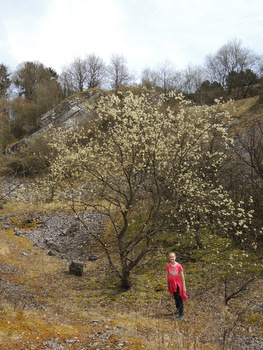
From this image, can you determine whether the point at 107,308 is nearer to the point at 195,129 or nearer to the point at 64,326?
the point at 64,326

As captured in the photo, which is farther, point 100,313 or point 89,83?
point 89,83

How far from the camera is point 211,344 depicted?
5.39 m

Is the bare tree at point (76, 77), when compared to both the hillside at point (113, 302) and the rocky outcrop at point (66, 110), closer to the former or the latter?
the rocky outcrop at point (66, 110)

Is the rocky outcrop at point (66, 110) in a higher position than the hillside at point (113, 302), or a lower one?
higher

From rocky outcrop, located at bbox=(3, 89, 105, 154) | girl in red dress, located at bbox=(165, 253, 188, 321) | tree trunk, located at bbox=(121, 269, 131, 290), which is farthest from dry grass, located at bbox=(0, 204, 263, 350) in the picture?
rocky outcrop, located at bbox=(3, 89, 105, 154)

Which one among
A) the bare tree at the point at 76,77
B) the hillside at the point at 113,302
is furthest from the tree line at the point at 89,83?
the hillside at the point at 113,302

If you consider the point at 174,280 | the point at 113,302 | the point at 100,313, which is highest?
the point at 174,280

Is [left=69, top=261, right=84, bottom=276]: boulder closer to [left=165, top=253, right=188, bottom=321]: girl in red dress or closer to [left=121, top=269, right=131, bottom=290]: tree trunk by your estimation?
[left=121, top=269, right=131, bottom=290]: tree trunk

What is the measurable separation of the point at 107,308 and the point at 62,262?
18.6 feet

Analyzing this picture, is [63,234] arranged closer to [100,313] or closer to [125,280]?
[125,280]

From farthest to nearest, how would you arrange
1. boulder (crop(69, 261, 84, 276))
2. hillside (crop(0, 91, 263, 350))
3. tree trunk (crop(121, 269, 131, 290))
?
boulder (crop(69, 261, 84, 276)) → tree trunk (crop(121, 269, 131, 290)) → hillside (crop(0, 91, 263, 350))

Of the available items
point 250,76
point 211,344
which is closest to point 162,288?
point 211,344

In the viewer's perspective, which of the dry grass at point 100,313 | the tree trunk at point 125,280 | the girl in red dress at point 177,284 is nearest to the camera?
the dry grass at point 100,313

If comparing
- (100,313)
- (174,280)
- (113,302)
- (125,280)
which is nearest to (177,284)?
(174,280)
